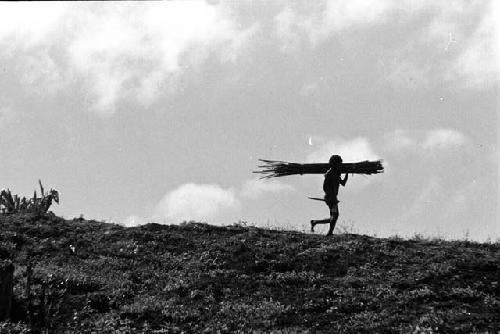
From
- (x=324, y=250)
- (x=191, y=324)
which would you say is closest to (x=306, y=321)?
(x=191, y=324)

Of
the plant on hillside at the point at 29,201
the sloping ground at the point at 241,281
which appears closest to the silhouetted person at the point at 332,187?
the sloping ground at the point at 241,281

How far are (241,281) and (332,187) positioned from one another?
20.1ft

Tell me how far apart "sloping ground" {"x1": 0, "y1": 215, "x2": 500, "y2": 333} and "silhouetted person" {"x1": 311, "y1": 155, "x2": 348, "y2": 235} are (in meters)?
0.86

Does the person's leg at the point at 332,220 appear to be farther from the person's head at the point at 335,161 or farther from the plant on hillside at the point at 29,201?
the plant on hillside at the point at 29,201

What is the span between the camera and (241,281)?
55.9 ft

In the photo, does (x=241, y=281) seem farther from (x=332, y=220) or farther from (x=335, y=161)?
(x=335, y=161)

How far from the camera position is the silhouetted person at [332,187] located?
21391 millimetres

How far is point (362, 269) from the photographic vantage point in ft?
58.1

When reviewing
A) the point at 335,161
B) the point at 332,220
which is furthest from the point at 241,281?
the point at 335,161

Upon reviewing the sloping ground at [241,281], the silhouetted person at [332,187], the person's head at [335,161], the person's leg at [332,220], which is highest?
the person's head at [335,161]

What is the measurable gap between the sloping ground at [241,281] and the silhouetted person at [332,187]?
86cm

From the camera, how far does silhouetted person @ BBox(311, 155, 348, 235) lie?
21391 mm

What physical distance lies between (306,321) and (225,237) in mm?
7912

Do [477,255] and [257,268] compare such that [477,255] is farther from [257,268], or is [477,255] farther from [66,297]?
[66,297]
